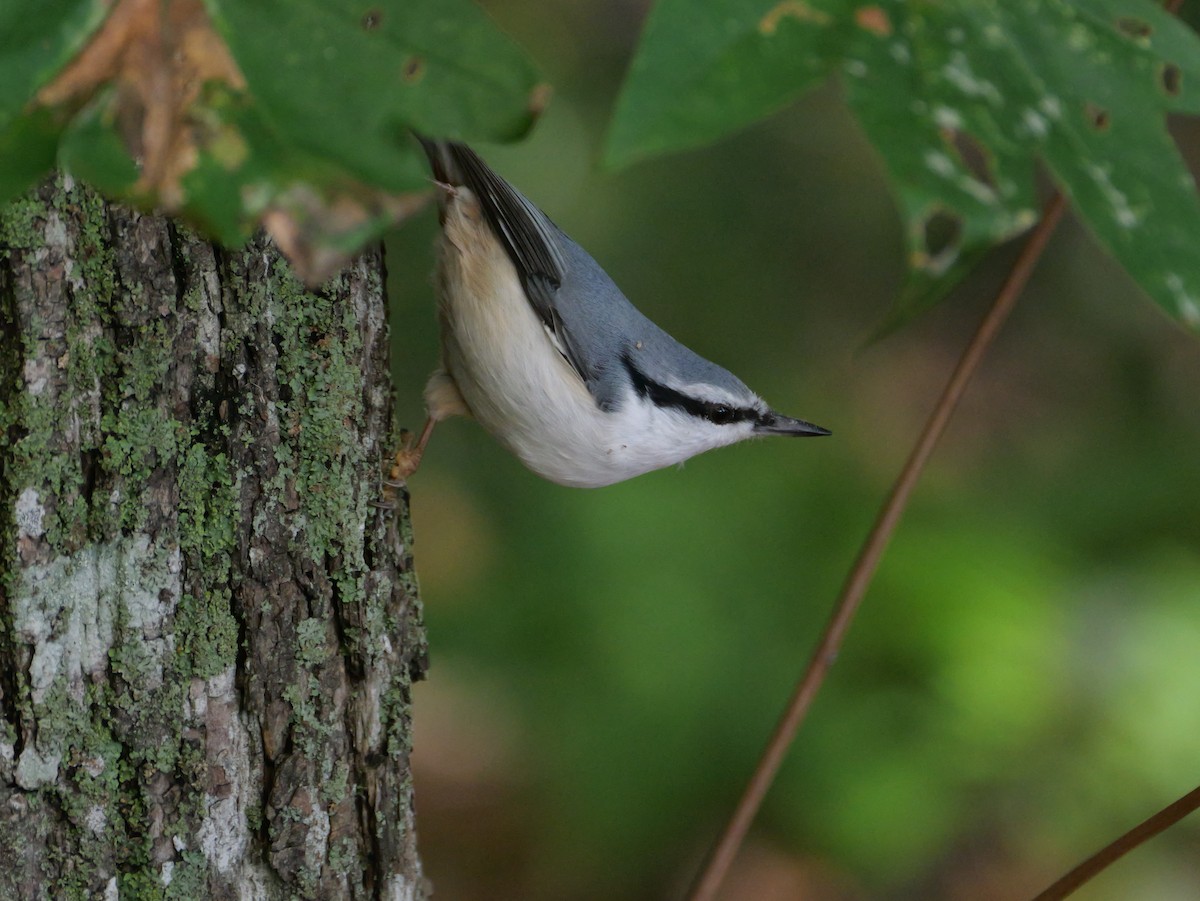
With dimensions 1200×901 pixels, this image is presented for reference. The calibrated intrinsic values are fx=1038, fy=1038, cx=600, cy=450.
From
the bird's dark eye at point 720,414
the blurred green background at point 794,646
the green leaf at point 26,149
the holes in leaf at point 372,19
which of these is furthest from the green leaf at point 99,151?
the blurred green background at point 794,646

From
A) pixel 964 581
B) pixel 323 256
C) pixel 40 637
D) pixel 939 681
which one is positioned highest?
pixel 323 256

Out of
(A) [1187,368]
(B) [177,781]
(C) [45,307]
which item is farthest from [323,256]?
(A) [1187,368]

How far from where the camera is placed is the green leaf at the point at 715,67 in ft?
1.79

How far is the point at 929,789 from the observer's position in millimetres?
2844

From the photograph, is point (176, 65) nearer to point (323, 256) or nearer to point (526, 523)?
point (323, 256)

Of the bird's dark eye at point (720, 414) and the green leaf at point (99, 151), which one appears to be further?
the bird's dark eye at point (720, 414)

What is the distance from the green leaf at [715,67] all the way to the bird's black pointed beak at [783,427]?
1.51m

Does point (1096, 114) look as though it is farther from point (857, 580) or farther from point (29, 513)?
point (29, 513)

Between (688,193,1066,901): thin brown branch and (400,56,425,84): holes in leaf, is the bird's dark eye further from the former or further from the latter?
(400,56,425,84): holes in leaf

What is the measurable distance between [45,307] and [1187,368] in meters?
3.87

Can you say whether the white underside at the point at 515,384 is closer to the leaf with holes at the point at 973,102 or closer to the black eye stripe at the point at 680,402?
the black eye stripe at the point at 680,402

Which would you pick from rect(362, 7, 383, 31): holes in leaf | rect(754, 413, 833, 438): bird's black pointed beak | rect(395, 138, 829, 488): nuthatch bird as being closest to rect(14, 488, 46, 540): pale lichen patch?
rect(395, 138, 829, 488): nuthatch bird

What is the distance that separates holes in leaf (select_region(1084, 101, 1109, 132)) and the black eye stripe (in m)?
1.32

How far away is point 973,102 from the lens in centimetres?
64
